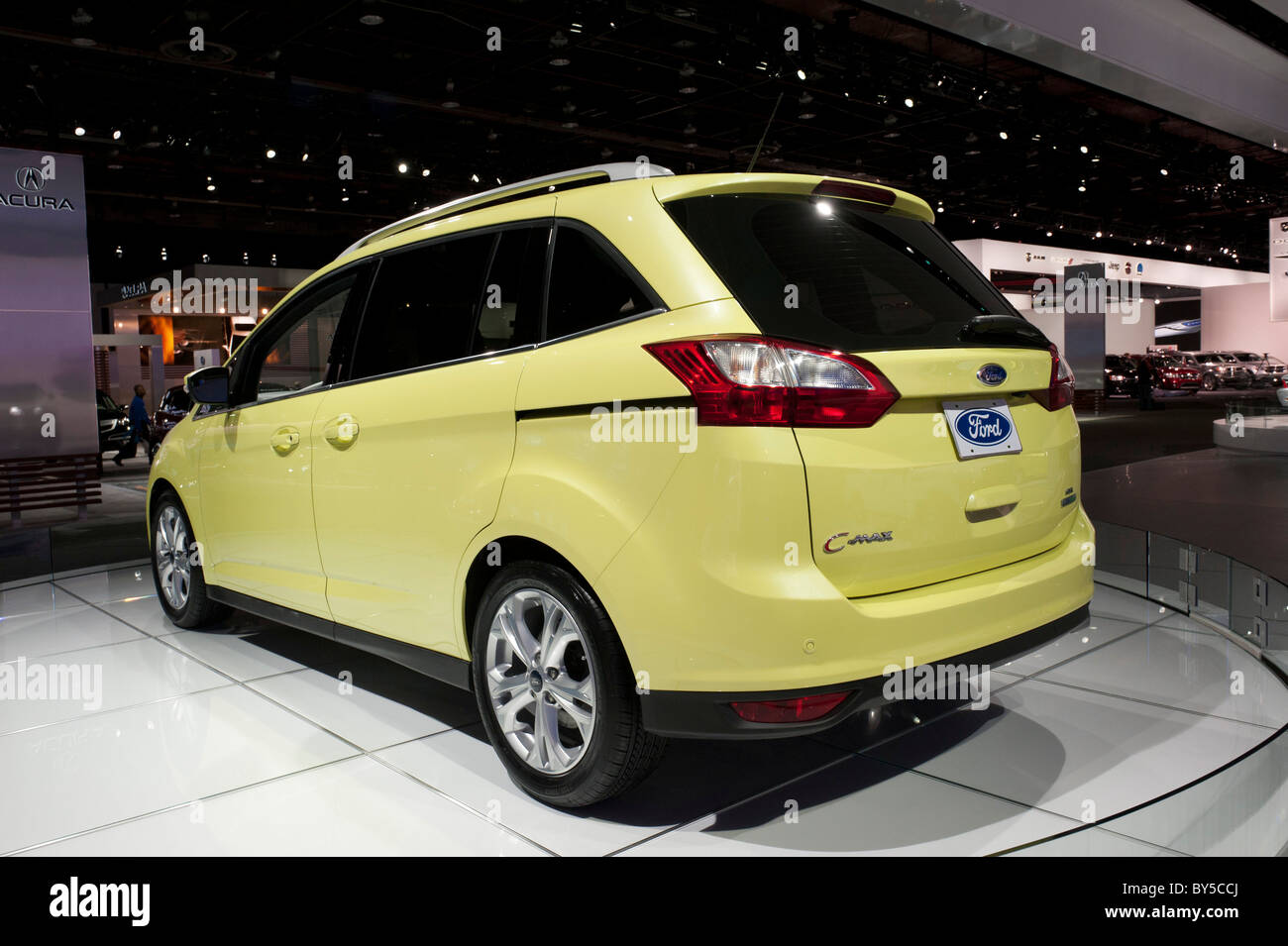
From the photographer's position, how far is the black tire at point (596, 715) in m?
2.42

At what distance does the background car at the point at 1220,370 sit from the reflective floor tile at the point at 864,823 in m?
33.6

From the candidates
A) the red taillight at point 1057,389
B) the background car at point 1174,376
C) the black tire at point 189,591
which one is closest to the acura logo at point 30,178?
the black tire at point 189,591

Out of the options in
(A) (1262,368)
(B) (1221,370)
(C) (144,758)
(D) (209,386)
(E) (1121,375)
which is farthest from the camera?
(B) (1221,370)

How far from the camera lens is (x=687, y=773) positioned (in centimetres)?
294

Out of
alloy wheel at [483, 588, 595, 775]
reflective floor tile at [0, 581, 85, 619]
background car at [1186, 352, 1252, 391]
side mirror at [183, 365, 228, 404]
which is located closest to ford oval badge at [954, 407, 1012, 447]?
alloy wheel at [483, 588, 595, 775]

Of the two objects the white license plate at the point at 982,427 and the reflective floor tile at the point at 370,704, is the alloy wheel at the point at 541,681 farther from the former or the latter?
the white license plate at the point at 982,427

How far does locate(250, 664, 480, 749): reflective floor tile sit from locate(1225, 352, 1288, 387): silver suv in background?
104 ft

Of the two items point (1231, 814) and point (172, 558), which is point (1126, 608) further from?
point (172, 558)

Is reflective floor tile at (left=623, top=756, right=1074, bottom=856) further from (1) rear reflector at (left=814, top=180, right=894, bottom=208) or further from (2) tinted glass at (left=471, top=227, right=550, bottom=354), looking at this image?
(1) rear reflector at (left=814, top=180, right=894, bottom=208)

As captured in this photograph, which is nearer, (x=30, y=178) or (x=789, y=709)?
(x=789, y=709)

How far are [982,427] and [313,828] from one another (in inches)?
79.9

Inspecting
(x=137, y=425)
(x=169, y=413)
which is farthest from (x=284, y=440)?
(x=137, y=425)
